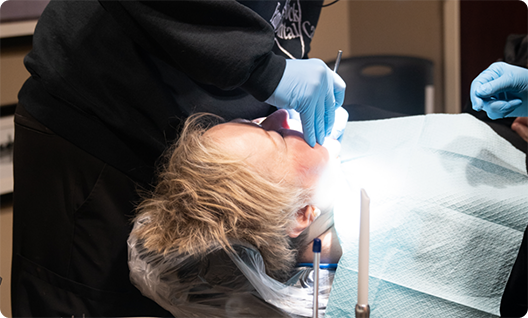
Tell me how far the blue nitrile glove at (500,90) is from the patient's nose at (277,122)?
478mm

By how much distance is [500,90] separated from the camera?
1013 millimetres

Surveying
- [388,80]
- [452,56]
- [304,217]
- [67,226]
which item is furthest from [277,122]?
[452,56]

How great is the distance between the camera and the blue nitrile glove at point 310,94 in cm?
94

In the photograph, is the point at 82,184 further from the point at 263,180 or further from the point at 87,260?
the point at 263,180

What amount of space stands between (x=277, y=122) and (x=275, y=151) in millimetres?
122

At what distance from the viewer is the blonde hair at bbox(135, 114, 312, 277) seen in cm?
94

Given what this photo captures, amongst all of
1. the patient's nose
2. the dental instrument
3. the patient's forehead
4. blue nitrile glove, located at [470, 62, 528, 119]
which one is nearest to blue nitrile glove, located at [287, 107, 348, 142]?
the patient's nose

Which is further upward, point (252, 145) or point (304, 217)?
point (252, 145)

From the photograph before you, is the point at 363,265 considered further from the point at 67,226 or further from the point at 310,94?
the point at 67,226

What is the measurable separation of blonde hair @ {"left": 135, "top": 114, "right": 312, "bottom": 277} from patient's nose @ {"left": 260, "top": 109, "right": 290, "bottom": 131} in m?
0.16

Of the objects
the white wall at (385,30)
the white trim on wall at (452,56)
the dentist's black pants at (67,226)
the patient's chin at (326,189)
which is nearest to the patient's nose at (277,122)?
the patient's chin at (326,189)

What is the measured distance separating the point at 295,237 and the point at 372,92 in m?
1.43

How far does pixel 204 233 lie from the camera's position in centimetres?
93

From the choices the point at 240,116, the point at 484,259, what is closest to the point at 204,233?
the point at 240,116
